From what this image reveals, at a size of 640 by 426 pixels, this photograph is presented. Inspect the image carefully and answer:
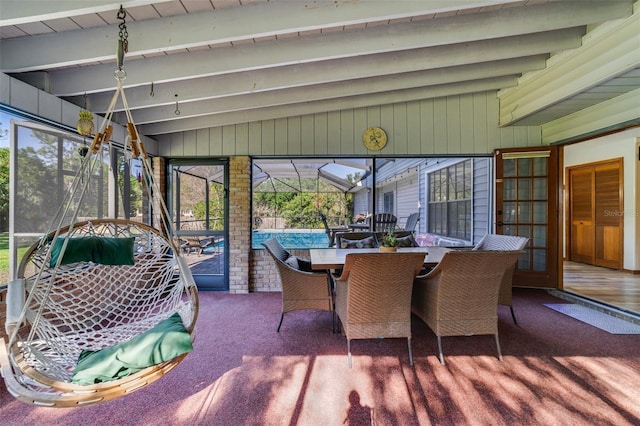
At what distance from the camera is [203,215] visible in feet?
14.9

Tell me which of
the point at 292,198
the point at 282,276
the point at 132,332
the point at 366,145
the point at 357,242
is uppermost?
the point at 366,145

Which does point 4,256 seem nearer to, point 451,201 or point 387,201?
point 387,201

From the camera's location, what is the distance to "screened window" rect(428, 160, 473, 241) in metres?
5.09

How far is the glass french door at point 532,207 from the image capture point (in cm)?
412

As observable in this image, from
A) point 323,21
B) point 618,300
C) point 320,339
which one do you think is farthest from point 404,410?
point 618,300

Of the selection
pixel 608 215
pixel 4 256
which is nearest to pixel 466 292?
pixel 4 256

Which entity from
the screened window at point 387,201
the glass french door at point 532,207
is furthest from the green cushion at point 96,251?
the glass french door at point 532,207

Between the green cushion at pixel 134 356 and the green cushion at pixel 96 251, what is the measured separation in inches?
23.9

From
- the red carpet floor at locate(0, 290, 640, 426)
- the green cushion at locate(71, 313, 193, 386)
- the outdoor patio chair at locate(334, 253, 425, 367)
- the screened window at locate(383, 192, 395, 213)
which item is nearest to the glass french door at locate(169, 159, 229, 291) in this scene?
the red carpet floor at locate(0, 290, 640, 426)

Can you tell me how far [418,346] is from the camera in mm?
2598

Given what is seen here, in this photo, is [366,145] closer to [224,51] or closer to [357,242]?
[357,242]

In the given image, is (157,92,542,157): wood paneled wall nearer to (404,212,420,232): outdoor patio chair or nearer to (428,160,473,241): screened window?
(428,160,473,241): screened window

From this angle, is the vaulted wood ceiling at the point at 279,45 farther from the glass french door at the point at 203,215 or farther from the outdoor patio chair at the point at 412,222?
the outdoor patio chair at the point at 412,222

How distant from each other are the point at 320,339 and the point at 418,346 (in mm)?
878
